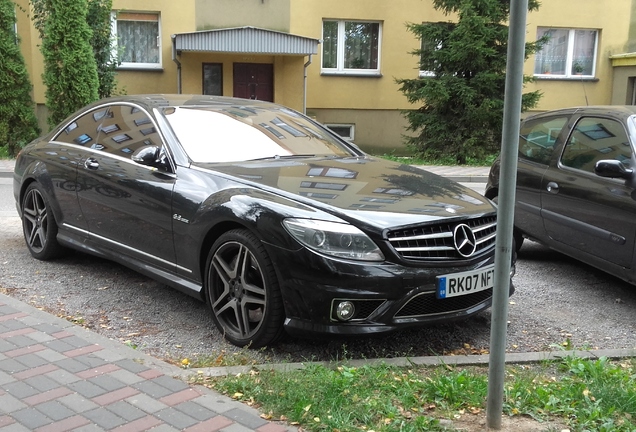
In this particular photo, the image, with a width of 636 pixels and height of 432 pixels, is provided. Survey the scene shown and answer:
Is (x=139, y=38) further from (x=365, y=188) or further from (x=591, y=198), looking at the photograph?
(x=365, y=188)

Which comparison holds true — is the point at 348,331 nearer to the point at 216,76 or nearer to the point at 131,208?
the point at 131,208

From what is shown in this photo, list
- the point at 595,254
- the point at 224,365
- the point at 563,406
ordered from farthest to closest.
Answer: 1. the point at 595,254
2. the point at 224,365
3. the point at 563,406

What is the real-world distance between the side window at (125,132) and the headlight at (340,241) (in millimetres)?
1745

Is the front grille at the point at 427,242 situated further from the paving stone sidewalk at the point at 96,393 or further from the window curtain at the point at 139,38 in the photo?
the window curtain at the point at 139,38

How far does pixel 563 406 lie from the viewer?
10.9 ft

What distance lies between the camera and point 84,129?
20.0 feet

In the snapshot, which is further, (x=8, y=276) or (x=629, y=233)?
(x=8, y=276)

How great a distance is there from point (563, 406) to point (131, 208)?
322 cm

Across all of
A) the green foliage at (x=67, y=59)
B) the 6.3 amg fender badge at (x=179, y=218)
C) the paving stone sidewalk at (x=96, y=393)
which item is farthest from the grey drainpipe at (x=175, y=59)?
the paving stone sidewalk at (x=96, y=393)

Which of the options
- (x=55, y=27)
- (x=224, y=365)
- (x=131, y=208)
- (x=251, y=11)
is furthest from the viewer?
(x=251, y=11)

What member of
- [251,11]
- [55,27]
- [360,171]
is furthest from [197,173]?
[251,11]

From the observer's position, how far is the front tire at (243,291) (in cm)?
402

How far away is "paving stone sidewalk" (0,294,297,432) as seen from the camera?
312cm

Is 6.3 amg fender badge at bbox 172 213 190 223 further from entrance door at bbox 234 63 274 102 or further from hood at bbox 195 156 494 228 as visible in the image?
entrance door at bbox 234 63 274 102
